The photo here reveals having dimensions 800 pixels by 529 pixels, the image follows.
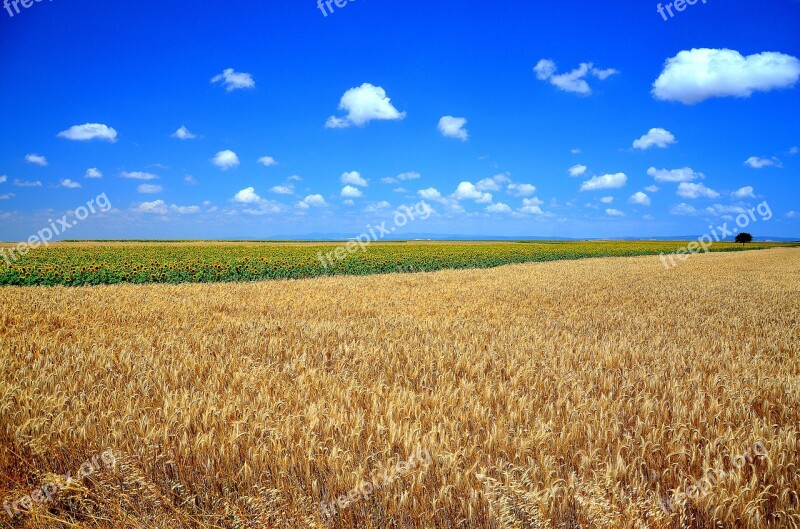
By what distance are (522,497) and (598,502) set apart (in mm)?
483

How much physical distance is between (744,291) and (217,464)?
19682 mm

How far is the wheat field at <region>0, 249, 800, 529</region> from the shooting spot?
2930mm

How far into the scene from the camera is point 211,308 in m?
11.4

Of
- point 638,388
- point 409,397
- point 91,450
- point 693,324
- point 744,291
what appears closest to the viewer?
point 91,450

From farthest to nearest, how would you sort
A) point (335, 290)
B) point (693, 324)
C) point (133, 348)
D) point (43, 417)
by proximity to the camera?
point (335, 290)
point (693, 324)
point (133, 348)
point (43, 417)

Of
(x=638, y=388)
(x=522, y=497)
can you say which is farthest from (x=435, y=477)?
(x=638, y=388)

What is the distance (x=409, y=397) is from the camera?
455 centimetres

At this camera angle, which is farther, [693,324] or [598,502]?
[693,324]

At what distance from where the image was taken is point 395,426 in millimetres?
3693

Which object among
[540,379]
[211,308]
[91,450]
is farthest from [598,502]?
[211,308]

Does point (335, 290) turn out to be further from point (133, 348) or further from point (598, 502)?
point (598, 502)

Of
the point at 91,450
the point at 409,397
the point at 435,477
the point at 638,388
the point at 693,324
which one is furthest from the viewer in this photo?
the point at 693,324

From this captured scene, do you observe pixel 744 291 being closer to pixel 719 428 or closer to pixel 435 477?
pixel 719 428

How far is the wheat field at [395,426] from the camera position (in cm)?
293
